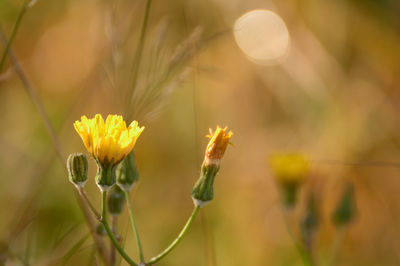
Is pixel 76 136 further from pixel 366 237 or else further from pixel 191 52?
pixel 366 237

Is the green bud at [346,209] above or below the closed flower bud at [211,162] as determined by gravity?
below

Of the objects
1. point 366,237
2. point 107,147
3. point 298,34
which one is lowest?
point 366,237

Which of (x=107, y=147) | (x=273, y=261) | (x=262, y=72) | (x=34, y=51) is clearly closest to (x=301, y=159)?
(x=273, y=261)

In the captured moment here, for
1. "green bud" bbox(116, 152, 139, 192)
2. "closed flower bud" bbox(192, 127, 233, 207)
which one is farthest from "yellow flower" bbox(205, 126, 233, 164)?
"green bud" bbox(116, 152, 139, 192)

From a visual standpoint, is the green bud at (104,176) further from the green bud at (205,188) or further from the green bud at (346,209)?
the green bud at (346,209)

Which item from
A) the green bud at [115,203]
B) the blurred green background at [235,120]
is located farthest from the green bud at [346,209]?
the green bud at [115,203]

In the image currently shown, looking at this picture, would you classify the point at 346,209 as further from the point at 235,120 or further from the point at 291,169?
the point at 235,120
